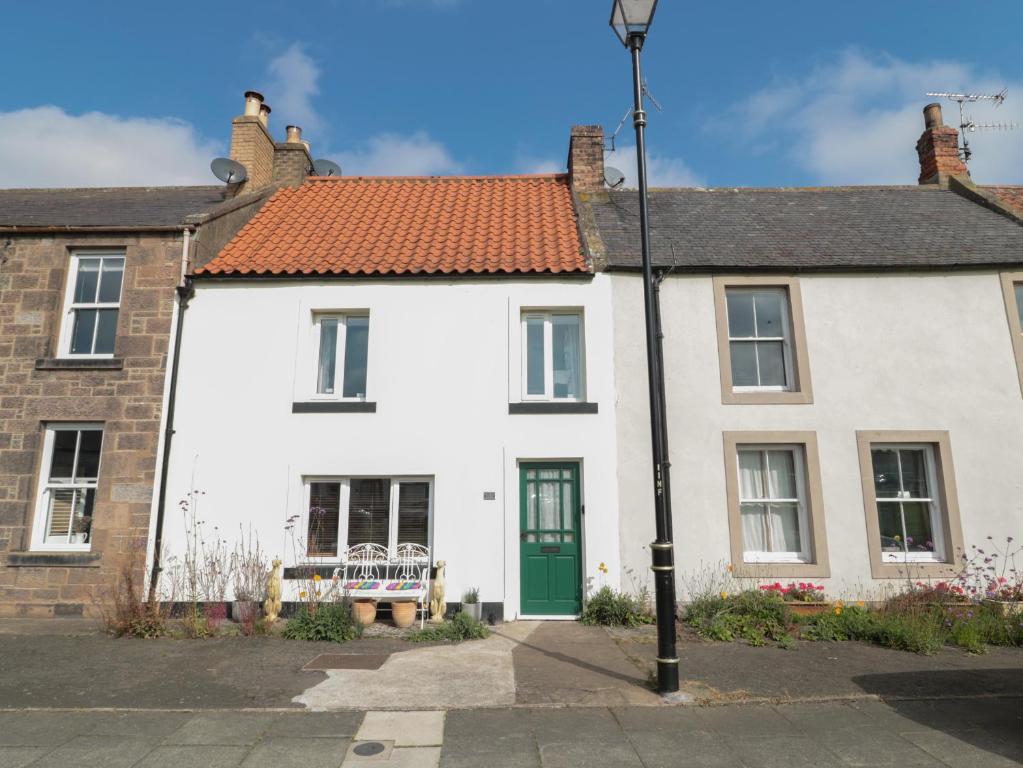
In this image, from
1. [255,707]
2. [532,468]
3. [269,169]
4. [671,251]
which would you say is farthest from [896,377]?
[269,169]

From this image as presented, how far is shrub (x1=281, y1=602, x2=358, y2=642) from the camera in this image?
28.1ft

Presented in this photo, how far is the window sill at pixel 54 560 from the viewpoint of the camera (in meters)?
9.73

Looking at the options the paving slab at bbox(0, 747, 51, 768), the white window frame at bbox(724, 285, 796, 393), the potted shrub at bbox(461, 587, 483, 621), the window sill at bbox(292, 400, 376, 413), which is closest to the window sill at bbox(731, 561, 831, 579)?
the white window frame at bbox(724, 285, 796, 393)

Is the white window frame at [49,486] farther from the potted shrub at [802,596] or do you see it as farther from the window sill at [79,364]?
the potted shrub at [802,596]

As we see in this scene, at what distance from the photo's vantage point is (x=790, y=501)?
10.3 metres

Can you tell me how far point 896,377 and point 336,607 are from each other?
32.0 ft

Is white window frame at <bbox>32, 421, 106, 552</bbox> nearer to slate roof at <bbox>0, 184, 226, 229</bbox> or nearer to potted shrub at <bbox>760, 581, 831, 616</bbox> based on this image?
slate roof at <bbox>0, 184, 226, 229</bbox>

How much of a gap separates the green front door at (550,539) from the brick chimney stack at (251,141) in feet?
30.9

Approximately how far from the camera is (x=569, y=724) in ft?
18.3

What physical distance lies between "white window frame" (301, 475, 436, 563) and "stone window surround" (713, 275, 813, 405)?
5.27 metres

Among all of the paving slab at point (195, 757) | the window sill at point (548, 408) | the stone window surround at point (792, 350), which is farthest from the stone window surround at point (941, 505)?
the paving slab at point (195, 757)

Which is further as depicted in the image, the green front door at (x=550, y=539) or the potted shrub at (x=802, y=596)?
the green front door at (x=550, y=539)

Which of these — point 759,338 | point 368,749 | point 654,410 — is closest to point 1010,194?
point 759,338

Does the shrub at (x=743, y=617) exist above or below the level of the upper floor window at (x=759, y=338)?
below
